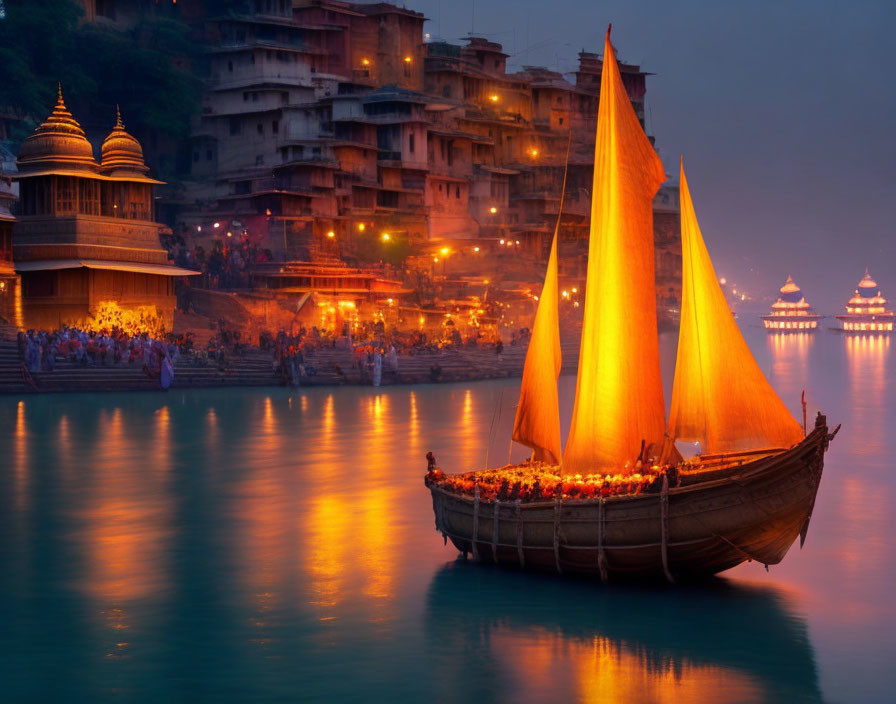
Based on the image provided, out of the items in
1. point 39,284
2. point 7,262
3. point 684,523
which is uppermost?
point 7,262

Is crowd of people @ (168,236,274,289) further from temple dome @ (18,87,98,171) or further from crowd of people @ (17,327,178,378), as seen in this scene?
crowd of people @ (17,327,178,378)

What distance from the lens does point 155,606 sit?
704 inches

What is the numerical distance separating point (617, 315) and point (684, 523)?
13.2 ft

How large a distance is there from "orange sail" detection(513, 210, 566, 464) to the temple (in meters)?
32.2

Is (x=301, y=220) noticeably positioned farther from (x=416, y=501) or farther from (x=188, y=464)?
(x=416, y=501)

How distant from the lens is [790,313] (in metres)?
195

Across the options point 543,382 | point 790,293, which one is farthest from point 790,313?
point 543,382

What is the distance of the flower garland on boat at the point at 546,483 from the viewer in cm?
1764

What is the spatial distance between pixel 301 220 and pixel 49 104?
1285 centimetres

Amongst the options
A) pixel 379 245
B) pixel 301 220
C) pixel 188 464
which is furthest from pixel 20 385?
pixel 379 245

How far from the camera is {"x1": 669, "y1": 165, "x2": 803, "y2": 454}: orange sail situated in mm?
19328

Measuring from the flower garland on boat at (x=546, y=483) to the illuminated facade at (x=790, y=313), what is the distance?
582ft

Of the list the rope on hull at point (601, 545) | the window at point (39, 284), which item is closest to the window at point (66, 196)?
the window at point (39, 284)

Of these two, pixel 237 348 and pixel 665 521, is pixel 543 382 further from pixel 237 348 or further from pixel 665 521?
pixel 237 348
